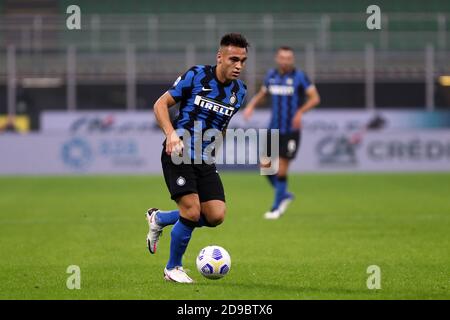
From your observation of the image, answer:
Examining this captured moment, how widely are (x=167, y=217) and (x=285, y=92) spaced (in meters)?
6.60

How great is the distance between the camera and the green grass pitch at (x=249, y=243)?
23.9 ft

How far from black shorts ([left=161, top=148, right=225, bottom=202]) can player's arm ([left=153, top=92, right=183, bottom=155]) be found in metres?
0.26

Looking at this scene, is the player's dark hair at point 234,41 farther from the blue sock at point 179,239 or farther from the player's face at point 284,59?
the player's face at point 284,59

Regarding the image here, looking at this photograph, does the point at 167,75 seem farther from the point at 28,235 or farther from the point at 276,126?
the point at 28,235

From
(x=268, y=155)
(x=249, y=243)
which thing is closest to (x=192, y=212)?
(x=249, y=243)

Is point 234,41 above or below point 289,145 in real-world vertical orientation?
above

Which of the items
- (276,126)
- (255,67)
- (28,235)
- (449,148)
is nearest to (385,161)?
(449,148)

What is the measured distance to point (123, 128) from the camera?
88.4 ft

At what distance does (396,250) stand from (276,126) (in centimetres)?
506

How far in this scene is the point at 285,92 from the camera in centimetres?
1454

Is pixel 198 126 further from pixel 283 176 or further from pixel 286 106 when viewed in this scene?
pixel 286 106

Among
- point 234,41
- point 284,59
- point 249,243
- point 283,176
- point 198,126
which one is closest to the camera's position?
point 234,41
